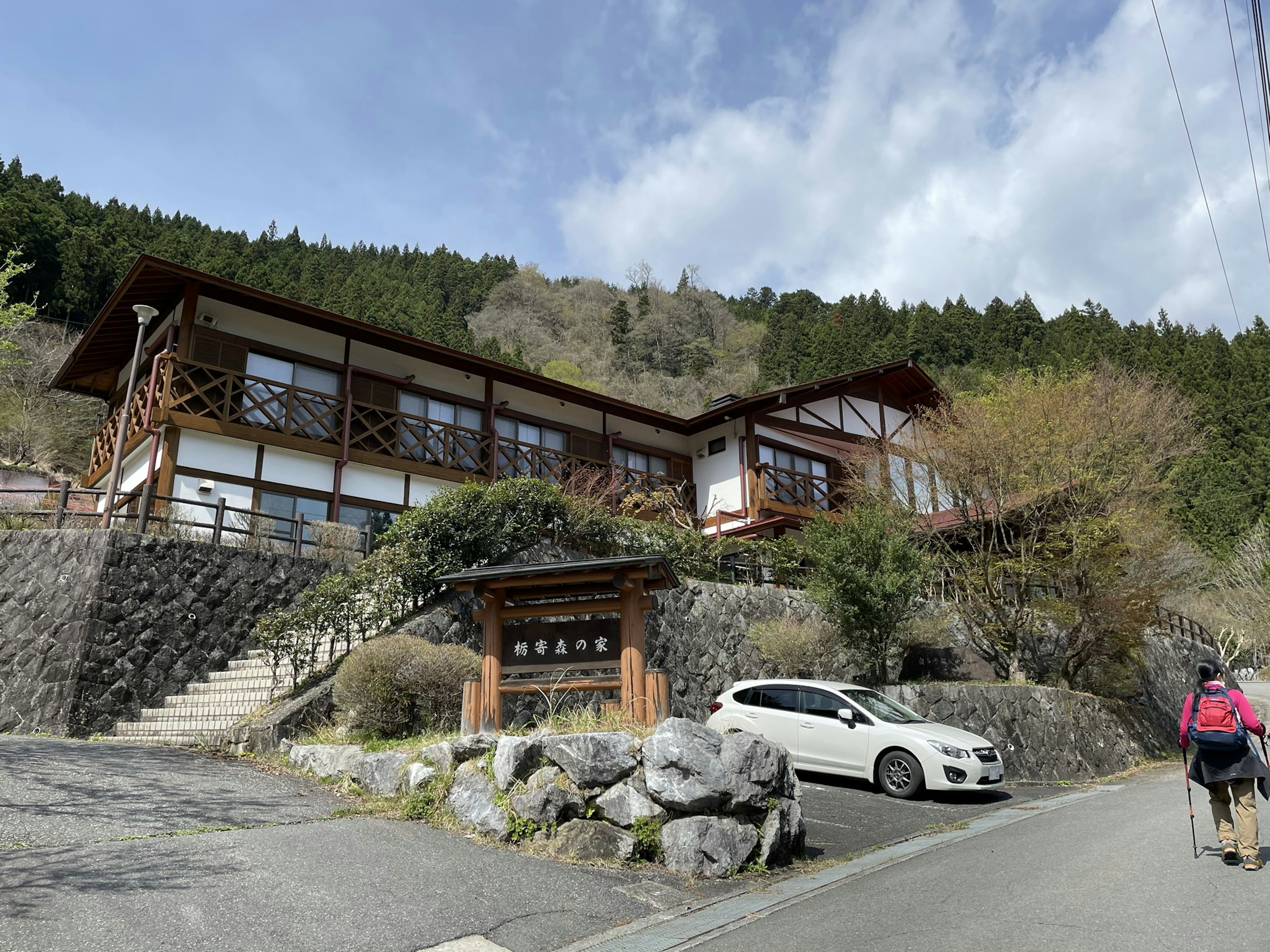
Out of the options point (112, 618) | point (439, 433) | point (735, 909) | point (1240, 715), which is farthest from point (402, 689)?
point (439, 433)

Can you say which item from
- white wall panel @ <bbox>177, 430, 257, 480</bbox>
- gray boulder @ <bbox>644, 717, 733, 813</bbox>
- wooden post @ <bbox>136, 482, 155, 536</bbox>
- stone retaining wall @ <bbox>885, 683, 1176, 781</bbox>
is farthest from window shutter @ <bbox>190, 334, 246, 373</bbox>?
stone retaining wall @ <bbox>885, 683, 1176, 781</bbox>

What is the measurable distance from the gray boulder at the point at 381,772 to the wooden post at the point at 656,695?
2545 mm

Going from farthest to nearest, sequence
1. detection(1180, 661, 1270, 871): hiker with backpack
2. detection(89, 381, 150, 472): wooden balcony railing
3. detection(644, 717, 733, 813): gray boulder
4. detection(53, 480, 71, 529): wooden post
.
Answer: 1. detection(89, 381, 150, 472): wooden balcony railing
2. detection(53, 480, 71, 529): wooden post
3. detection(644, 717, 733, 813): gray boulder
4. detection(1180, 661, 1270, 871): hiker with backpack

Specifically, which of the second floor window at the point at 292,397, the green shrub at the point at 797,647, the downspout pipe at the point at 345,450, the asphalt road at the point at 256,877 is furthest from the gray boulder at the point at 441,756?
the second floor window at the point at 292,397

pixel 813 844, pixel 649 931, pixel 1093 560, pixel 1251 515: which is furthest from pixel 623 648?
pixel 1251 515

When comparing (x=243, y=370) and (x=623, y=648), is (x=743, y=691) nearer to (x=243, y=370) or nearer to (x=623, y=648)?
(x=623, y=648)

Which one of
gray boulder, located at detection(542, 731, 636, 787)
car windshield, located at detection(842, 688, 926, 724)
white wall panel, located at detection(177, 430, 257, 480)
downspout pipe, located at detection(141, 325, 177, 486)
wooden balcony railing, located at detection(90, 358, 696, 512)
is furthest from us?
wooden balcony railing, located at detection(90, 358, 696, 512)

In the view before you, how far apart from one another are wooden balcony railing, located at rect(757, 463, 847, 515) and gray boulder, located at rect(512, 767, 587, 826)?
17.3 meters

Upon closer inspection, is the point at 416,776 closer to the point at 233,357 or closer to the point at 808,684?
the point at 808,684

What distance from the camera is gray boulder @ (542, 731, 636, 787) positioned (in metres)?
7.50

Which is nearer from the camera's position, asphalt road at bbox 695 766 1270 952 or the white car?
asphalt road at bbox 695 766 1270 952

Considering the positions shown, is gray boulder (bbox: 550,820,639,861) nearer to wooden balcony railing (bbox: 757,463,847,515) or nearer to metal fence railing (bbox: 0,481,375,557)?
metal fence railing (bbox: 0,481,375,557)

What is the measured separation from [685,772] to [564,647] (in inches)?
88.4

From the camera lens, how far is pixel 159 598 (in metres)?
13.6
